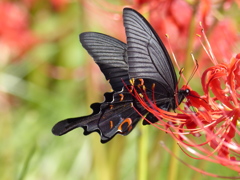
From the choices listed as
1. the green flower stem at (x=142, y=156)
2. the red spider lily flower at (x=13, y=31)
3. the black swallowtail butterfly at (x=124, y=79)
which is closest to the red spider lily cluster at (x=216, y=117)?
the black swallowtail butterfly at (x=124, y=79)

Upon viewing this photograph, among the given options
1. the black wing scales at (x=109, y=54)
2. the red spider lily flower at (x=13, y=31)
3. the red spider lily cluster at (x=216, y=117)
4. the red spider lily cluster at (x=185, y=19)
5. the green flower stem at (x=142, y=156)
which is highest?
the red spider lily flower at (x=13, y=31)

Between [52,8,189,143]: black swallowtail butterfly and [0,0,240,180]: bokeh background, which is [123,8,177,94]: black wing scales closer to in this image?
[52,8,189,143]: black swallowtail butterfly

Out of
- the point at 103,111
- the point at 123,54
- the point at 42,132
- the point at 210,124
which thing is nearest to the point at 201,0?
the point at 123,54

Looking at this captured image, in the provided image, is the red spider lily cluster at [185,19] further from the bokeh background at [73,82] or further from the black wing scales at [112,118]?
the black wing scales at [112,118]

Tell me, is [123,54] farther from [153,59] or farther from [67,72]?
[67,72]

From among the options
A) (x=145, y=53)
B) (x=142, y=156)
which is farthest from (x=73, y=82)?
(x=145, y=53)

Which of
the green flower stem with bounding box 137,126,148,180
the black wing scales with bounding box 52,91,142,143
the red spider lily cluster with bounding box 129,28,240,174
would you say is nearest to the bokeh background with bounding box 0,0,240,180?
the green flower stem with bounding box 137,126,148,180

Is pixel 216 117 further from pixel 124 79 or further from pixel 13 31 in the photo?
pixel 13 31
